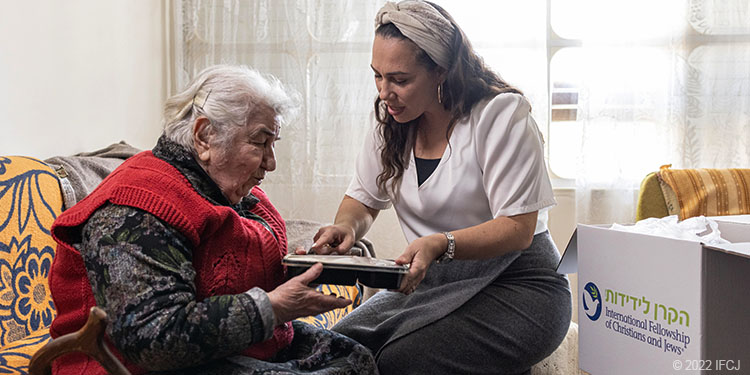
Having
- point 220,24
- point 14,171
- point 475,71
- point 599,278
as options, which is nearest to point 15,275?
point 14,171

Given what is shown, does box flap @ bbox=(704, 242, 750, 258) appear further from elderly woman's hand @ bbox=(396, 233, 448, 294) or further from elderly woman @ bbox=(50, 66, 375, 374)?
elderly woman @ bbox=(50, 66, 375, 374)

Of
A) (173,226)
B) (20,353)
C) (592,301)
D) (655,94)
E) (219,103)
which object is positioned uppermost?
(655,94)

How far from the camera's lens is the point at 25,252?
171cm

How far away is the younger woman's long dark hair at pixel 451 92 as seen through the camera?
170 centimetres

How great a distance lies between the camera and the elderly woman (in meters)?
1.09

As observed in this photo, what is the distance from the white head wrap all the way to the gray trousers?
0.57 m

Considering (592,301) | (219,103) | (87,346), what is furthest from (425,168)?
(87,346)

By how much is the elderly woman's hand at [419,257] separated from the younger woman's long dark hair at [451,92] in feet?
1.13

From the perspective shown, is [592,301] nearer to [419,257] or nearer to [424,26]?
[419,257]

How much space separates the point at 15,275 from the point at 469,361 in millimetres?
1173

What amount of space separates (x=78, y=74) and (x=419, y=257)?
5.69 feet

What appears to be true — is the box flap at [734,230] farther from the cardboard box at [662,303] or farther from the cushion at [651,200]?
the cushion at [651,200]

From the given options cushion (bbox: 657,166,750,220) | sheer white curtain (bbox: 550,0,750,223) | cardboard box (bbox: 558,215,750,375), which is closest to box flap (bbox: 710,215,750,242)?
cardboard box (bbox: 558,215,750,375)

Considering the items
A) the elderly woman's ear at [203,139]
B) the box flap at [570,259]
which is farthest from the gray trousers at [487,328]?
the elderly woman's ear at [203,139]
